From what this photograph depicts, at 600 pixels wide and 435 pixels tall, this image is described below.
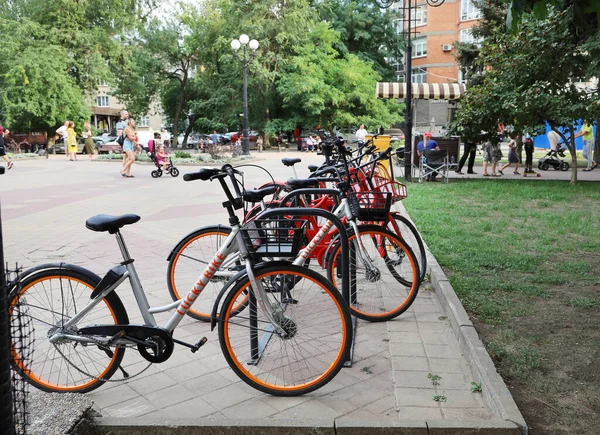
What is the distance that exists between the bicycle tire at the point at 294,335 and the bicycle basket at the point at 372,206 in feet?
3.99

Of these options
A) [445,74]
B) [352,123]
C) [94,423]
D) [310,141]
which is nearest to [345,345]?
[94,423]

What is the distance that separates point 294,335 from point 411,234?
92.7 inches

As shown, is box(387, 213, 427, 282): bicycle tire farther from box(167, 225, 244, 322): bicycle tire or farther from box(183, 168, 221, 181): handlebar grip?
box(183, 168, 221, 181): handlebar grip

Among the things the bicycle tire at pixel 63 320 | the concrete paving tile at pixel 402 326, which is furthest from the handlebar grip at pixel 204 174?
the concrete paving tile at pixel 402 326

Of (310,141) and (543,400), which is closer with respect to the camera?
(543,400)

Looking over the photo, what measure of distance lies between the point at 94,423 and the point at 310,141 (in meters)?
34.6

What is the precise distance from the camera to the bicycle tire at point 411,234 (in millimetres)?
5181

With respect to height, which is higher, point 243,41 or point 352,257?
point 243,41

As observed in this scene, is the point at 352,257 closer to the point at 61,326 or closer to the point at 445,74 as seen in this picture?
the point at 61,326

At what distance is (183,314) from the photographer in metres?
3.50

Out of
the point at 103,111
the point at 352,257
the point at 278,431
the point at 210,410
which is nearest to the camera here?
the point at 278,431

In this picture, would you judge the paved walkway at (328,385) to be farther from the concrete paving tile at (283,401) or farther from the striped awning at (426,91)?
the striped awning at (426,91)

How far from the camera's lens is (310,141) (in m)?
37.0

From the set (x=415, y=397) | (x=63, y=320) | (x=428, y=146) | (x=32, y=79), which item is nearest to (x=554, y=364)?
(x=415, y=397)
